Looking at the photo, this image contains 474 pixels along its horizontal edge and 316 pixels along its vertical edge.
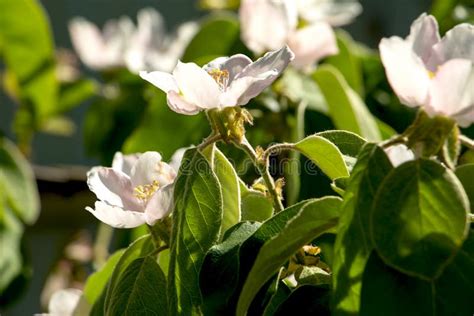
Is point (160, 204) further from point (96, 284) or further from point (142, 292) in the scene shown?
point (96, 284)

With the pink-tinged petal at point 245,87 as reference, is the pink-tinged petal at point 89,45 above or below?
below

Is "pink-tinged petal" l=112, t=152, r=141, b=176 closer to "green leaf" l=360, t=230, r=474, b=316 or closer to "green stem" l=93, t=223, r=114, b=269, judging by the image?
"green leaf" l=360, t=230, r=474, b=316

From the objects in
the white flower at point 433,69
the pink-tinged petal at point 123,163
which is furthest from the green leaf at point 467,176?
the pink-tinged petal at point 123,163

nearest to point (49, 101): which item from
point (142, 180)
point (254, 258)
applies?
point (142, 180)

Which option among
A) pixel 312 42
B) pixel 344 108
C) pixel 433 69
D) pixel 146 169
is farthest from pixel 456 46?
pixel 312 42

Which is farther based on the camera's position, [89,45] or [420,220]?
[89,45]

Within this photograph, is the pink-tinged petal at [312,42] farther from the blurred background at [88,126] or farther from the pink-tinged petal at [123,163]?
the pink-tinged petal at [123,163]
